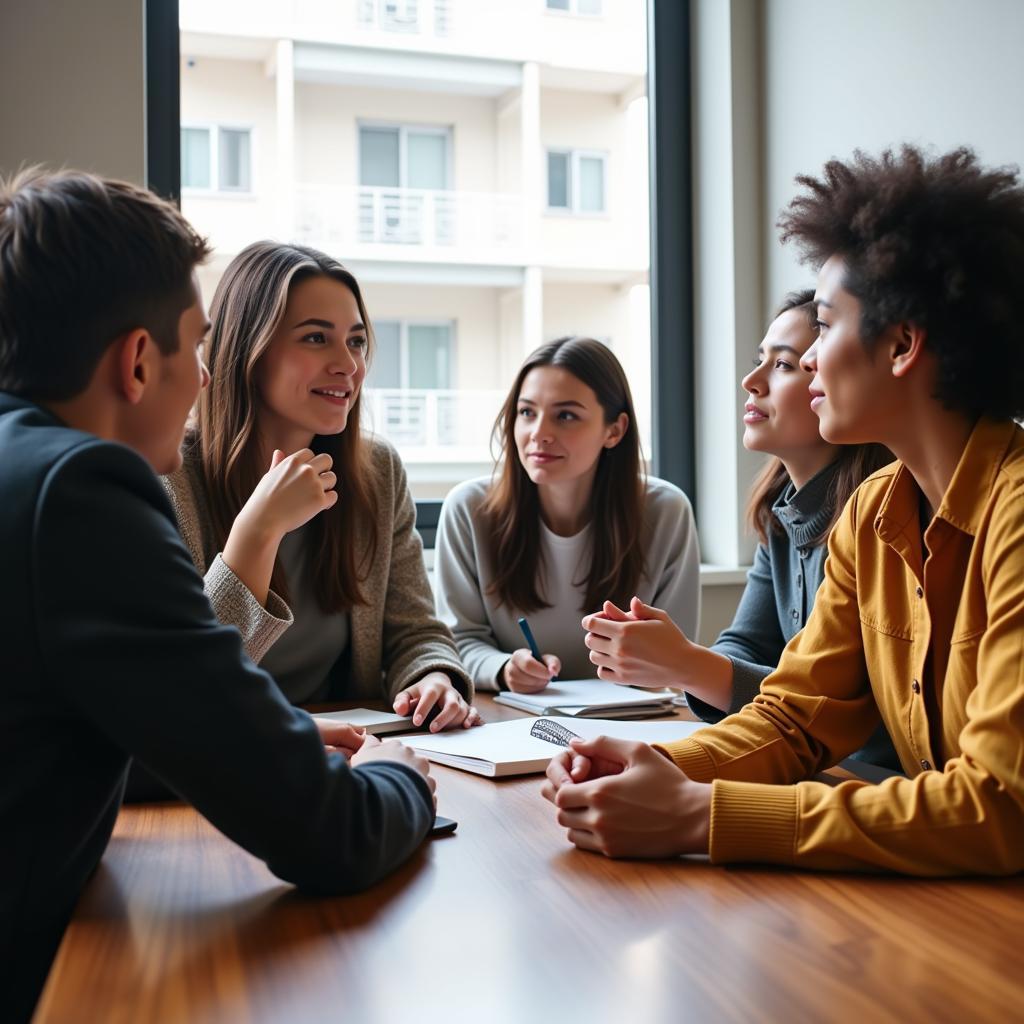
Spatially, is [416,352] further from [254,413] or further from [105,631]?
[105,631]

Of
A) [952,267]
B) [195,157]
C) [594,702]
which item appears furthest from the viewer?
[195,157]

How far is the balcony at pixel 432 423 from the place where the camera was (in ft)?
10.9

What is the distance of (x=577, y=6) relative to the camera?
3.21m

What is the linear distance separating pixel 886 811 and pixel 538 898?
0.31 meters

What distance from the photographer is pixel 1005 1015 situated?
676 millimetres

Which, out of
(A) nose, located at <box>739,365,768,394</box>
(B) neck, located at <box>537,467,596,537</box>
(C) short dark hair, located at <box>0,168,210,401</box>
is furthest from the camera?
(B) neck, located at <box>537,467,596,537</box>

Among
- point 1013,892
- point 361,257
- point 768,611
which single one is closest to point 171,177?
point 361,257

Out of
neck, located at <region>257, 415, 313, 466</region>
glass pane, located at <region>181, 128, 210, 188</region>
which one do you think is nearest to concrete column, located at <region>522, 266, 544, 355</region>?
glass pane, located at <region>181, 128, 210, 188</region>

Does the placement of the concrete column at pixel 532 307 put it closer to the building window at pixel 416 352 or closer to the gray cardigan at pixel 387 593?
the building window at pixel 416 352

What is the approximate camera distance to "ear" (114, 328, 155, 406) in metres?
0.92

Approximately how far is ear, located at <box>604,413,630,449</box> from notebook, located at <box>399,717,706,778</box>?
101cm

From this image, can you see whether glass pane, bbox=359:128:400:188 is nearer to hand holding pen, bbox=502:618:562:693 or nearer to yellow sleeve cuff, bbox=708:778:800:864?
hand holding pen, bbox=502:618:562:693

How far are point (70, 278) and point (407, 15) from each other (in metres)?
2.49

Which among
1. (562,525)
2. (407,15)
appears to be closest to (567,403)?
(562,525)
